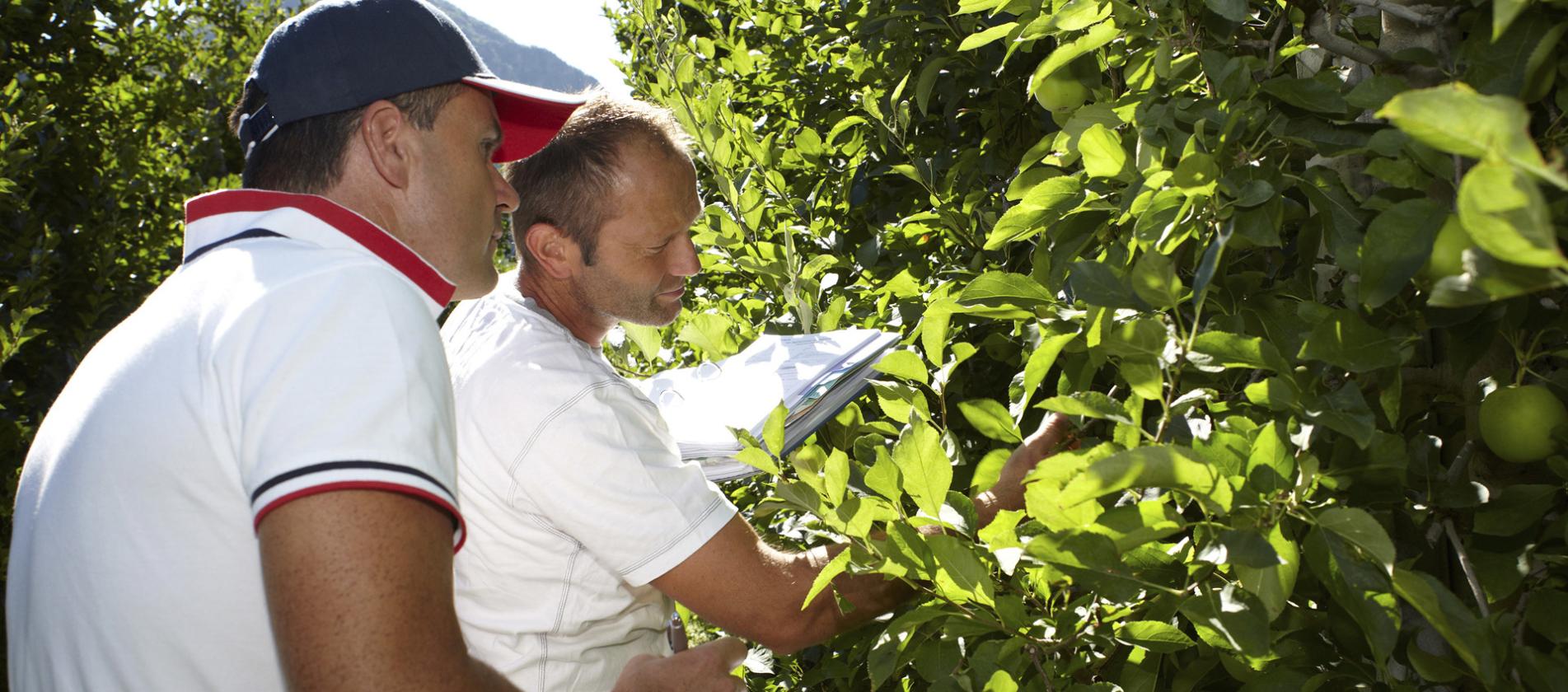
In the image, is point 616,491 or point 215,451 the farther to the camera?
point 616,491

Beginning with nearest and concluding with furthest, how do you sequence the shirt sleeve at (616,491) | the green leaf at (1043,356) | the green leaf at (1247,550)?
the green leaf at (1247,550) < the green leaf at (1043,356) < the shirt sleeve at (616,491)

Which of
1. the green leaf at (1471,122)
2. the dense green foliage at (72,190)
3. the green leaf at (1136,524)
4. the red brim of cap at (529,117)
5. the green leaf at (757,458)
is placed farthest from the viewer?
the dense green foliage at (72,190)

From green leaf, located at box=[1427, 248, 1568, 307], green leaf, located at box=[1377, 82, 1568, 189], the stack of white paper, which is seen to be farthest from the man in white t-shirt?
green leaf, located at box=[1377, 82, 1568, 189]

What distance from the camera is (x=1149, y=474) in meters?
0.82

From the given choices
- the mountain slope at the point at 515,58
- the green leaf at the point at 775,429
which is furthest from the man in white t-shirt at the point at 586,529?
the mountain slope at the point at 515,58

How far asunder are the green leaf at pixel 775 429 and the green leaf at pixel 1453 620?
0.69 meters

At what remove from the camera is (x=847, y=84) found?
10.2 ft

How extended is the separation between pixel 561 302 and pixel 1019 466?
96 cm

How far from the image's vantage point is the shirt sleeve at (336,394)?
947mm

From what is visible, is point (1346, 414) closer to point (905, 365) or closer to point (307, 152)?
point (905, 365)

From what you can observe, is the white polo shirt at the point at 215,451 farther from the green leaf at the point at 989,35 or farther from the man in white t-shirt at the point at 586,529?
the green leaf at the point at 989,35

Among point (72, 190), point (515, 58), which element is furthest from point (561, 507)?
point (515, 58)

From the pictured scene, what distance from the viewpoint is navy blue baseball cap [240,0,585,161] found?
141 centimetres

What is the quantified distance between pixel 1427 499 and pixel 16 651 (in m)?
1.46
